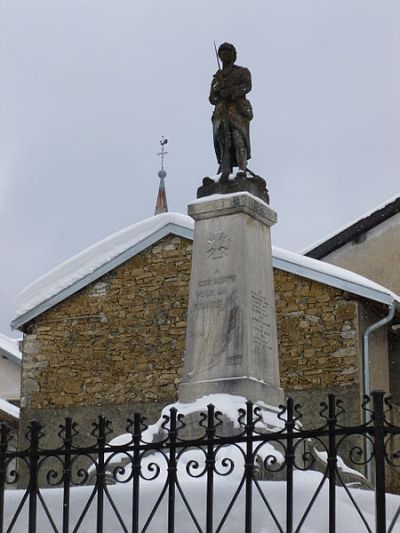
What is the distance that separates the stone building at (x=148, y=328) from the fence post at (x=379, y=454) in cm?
924

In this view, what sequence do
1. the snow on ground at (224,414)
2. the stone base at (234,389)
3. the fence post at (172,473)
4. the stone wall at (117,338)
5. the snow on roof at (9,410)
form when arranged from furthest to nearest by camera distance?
the snow on roof at (9,410) < the stone wall at (117,338) < the stone base at (234,389) < the snow on ground at (224,414) < the fence post at (172,473)

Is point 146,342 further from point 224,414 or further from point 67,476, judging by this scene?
point 67,476

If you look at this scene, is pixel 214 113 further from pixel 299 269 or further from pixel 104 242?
pixel 104 242

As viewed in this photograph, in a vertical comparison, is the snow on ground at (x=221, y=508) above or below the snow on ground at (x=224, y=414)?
below

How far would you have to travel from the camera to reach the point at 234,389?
28.6 feet

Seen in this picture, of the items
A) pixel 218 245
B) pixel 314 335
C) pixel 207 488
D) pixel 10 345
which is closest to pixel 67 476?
pixel 207 488

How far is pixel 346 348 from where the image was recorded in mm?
15031

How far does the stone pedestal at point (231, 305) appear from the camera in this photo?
349 inches

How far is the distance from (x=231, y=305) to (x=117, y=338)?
25.1 ft

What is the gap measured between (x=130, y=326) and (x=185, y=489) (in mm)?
9718

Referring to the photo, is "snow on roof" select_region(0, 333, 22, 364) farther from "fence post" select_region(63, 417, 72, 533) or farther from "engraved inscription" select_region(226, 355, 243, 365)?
"fence post" select_region(63, 417, 72, 533)

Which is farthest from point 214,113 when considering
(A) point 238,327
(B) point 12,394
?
(B) point 12,394

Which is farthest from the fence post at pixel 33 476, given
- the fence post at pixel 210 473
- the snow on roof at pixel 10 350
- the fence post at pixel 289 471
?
the snow on roof at pixel 10 350

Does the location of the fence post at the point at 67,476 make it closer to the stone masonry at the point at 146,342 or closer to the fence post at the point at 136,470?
the fence post at the point at 136,470
